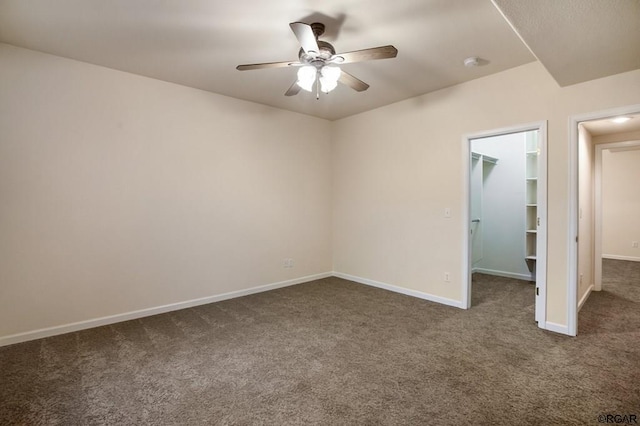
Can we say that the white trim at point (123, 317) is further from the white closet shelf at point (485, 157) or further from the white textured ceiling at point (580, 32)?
the white textured ceiling at point (580, 32)

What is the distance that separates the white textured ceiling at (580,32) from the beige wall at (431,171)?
0.41 m

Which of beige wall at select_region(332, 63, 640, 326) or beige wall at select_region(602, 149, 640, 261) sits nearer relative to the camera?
beige wall at select_region(332, 63, 640, 326)

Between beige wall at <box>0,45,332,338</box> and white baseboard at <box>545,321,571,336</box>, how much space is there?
3.33 meters

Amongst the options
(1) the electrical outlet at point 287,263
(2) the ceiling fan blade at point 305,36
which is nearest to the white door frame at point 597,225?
(1) the electrical outlet at point 287,263

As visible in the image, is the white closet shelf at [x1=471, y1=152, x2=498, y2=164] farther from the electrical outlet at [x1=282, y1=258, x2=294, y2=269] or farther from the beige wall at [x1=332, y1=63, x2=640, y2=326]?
the electrical outlet at [x1=282, y1=258, x2=294, y2=269]

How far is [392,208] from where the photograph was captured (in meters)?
4.50

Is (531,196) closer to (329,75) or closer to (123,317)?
(329,75)

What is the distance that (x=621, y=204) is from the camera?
22.0ft

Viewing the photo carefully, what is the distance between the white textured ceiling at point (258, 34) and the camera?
224cm

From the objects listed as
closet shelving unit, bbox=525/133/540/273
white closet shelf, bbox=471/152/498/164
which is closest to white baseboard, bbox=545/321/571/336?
closet shelving unit, bbox=525/133/540/273

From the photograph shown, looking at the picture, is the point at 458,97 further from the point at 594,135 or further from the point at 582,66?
the point at 594,135

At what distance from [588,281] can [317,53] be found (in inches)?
188

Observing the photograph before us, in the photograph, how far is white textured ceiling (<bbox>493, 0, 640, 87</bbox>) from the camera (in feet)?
5.68

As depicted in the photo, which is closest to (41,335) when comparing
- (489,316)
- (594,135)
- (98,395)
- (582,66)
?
(98,395)
